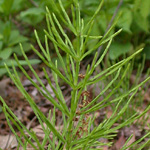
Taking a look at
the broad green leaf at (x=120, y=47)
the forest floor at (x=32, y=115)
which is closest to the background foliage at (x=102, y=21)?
the broad green leaf at (x=120, y=47)

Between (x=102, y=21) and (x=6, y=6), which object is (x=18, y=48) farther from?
(x=102, y=21)

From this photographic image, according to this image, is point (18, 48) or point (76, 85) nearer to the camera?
point (76, 85)

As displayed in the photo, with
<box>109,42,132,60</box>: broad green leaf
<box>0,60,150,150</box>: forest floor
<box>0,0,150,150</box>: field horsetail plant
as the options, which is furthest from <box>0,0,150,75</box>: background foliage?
<box>0,0,150,150</box>: field horsetail plant

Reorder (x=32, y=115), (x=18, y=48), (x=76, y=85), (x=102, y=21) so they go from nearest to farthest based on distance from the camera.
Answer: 1. (x=76, y=85)
2. (x=32, y=115)
3. (x=102, y=21)
4. (x=18, y=48)

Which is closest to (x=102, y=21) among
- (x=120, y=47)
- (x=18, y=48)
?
(x=120, y=47)

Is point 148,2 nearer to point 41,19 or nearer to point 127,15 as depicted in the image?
point 127,15

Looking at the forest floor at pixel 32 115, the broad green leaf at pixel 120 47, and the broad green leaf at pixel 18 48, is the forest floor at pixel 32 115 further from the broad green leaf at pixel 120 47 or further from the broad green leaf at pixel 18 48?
the broad green leaf at pixel 120 47

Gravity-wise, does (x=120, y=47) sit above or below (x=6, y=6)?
below

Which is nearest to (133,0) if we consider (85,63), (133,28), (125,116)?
(133,28)

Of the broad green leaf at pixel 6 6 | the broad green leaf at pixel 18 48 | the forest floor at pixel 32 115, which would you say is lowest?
the forest floor at pixel 32 115

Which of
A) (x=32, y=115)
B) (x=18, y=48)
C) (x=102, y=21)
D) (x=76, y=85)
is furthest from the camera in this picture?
(x=18, y=48)

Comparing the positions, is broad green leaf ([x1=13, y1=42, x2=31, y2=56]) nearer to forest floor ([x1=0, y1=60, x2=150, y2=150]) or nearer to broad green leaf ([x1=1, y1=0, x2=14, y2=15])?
forest floor ([x1=0, y1=60, x2=150, y2=150])

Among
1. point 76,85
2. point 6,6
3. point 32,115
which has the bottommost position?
point 32,115
